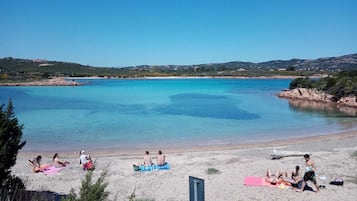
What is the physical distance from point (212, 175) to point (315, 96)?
49275 millimetres

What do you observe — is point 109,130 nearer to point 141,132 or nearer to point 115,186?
point 141,132

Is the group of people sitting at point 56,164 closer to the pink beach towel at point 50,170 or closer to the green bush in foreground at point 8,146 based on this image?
the pink beach towel at point 50,170

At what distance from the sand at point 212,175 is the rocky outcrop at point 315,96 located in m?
30.2

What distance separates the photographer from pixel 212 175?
13867 millimetres

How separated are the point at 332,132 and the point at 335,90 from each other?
30.3 meters

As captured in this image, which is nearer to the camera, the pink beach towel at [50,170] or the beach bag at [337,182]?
the beach bag at [337,182]

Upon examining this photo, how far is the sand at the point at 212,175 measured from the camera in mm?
11490

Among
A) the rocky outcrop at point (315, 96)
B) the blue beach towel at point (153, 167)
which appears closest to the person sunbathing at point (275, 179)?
the blue beach towel at point (153, 167)

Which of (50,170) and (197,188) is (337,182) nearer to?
(197,188)

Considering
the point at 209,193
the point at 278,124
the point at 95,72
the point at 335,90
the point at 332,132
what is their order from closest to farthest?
the point at 209,193 < the point at 332,132 < the point at 278,124 < the point at 335,90 < the point at 95,72

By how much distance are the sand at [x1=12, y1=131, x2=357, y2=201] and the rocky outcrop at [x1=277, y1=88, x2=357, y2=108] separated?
30.2 meters

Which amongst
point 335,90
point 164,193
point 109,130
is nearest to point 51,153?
point 109,130

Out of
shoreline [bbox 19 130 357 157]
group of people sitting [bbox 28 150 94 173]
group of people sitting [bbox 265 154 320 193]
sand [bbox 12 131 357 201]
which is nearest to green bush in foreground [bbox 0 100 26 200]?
sand [bbox 12 131 357 201]

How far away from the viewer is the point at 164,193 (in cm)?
1168
